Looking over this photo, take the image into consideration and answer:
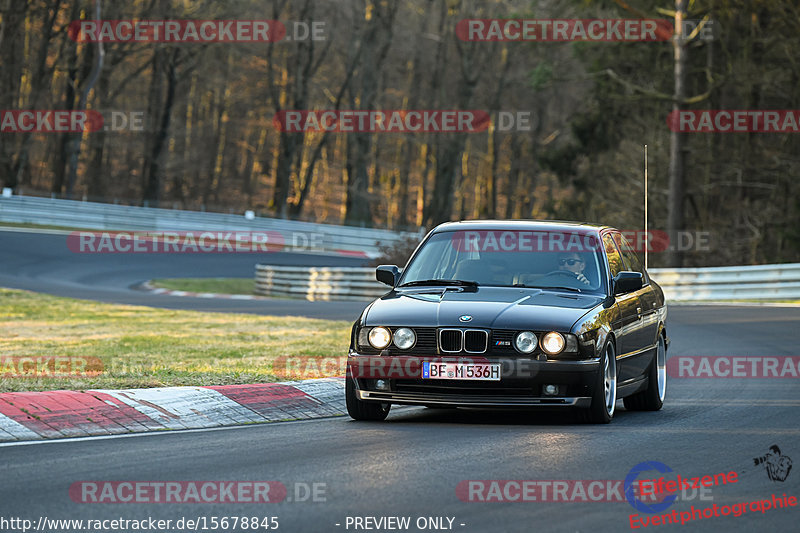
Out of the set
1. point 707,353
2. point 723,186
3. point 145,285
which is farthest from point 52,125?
point 707,353

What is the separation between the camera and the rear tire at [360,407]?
9.80m

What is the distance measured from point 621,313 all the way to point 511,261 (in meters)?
0.99

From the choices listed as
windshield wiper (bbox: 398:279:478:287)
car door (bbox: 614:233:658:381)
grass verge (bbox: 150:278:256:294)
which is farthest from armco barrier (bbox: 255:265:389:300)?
windshield wiper (bbox: 398:279:478:287)

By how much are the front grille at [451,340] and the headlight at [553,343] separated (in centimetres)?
61

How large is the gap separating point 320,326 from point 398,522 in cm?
1420

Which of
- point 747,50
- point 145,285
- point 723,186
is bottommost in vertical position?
point 145,285

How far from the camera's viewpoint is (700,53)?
45.3 metres

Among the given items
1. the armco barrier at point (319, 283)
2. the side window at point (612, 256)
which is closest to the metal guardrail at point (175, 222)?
the armco barrier at point (319, 283)

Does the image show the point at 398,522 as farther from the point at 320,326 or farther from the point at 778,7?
the point at 778,7

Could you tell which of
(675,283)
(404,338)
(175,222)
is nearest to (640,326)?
(404,338)

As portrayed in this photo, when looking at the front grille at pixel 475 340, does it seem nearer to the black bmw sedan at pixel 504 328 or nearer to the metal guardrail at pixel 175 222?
the black bmw sedan at pixel 504 328

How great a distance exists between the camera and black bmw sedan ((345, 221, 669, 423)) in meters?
9.29

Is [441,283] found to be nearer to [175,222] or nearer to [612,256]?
[612,256]

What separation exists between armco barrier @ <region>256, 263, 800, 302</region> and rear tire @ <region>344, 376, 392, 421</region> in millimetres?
20221
